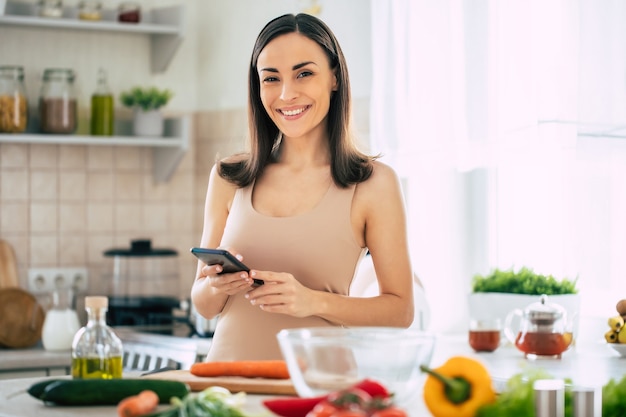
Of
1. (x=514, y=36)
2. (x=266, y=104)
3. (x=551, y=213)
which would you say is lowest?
(x=551, y=213)

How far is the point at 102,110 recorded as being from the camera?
12.6ft

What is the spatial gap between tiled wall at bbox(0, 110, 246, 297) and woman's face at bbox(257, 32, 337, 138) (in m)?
1.67

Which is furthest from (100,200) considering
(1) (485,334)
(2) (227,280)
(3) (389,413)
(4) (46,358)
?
(3) (389,413)

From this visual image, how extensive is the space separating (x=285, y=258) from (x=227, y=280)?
8.5 inches

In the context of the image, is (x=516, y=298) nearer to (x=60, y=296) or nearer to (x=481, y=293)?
(x=481, y=293)

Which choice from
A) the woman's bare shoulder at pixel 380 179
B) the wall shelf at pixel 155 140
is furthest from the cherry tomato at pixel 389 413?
the wall shelf at pixel 155 140

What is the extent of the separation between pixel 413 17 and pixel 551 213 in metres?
0.79

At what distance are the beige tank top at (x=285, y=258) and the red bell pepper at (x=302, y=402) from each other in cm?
62

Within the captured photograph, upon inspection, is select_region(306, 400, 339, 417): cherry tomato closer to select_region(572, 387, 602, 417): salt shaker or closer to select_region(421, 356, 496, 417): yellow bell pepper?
select_region(421, 356, 496, 417): yellow bell pepper

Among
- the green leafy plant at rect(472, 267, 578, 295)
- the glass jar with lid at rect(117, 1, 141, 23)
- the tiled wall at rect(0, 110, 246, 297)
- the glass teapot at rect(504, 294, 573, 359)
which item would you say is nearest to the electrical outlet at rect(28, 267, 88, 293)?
the tiled wall at rect(0, 110, 246, 297)

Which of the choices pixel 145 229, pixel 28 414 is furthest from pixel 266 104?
pixel 145 229

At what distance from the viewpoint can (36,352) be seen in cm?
333

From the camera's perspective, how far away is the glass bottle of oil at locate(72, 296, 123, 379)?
5.28 ft

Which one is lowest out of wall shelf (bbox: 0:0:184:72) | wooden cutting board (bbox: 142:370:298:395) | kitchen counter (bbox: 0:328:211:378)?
kitchen counter (bbox: 0:328:211:378)
